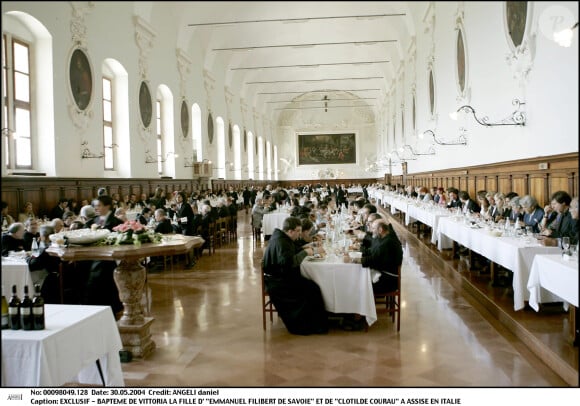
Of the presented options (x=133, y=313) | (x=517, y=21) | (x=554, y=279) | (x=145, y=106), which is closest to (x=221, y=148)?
(x=145, y=106)

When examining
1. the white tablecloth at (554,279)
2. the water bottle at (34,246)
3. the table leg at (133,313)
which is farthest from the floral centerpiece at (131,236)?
the white tablecloth at (554,279)

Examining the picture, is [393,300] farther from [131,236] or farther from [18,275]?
[18,275]

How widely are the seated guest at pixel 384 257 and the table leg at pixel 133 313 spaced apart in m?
2.30

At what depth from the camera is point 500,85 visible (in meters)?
8.59

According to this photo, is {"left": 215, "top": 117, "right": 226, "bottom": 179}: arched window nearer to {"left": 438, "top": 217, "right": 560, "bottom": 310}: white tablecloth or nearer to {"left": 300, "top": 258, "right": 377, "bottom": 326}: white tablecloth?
{"left": 438, "top": 217, "right": 560, "bottom": 310}: white tablecloth

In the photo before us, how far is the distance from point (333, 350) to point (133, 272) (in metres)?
2.05

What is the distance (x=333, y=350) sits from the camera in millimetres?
4691

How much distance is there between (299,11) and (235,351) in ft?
10.7

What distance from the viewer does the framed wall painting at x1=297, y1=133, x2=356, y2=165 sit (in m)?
42.4

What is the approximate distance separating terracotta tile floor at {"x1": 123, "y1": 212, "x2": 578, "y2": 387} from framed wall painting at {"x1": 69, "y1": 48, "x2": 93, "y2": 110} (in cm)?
500

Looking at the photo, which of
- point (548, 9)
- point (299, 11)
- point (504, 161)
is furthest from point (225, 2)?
point (504, 161)

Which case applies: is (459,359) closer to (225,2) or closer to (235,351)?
(235,351)

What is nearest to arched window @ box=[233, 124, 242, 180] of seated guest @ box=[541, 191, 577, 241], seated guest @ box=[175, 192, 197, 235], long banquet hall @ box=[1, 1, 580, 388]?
long banquet hall @ box=[1, 1, 580, 388]

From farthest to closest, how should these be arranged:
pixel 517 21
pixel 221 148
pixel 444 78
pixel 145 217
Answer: pixel 221 148 → pixel 444 78 → pixel 145 217 → pixel 517 21
